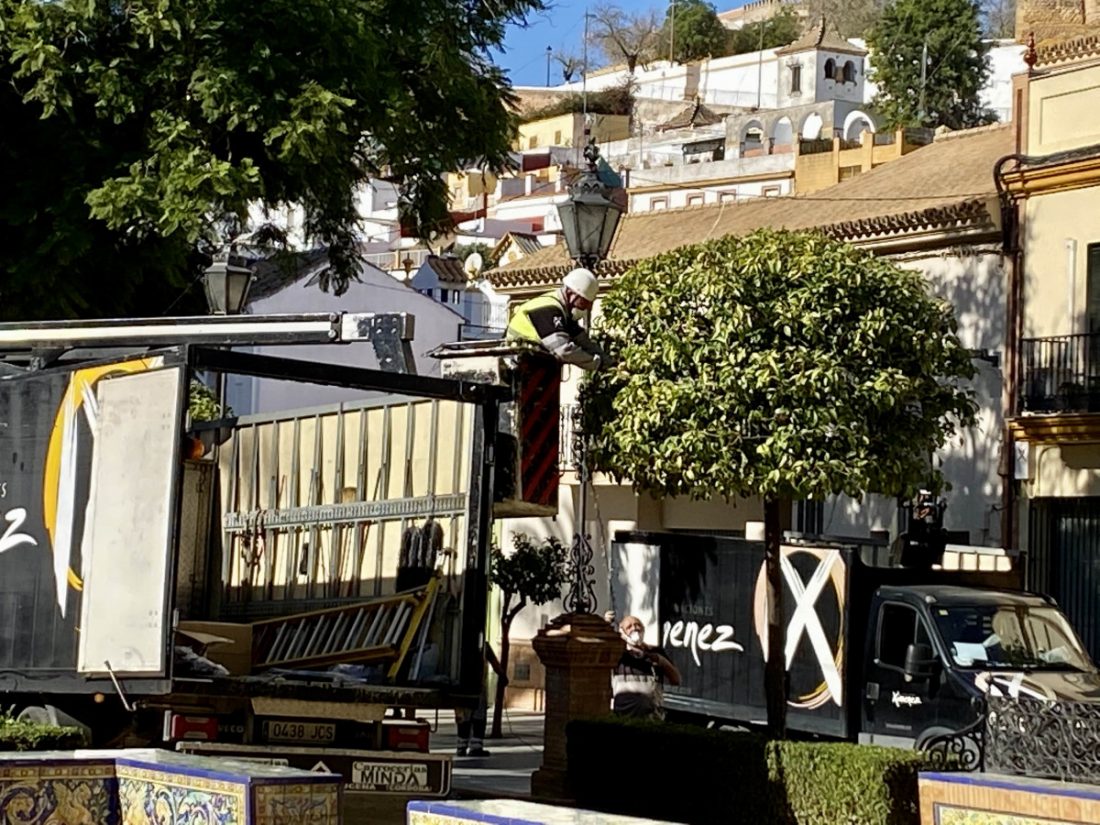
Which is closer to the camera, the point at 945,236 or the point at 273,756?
the point at 273,756

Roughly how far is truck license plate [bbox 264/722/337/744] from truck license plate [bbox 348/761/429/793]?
271 millimetres

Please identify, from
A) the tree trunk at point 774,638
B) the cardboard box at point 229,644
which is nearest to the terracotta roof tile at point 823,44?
the tree trunk at point 774,638

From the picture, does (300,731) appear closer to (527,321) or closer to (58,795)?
(527,321)

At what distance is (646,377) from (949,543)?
28.4 ft

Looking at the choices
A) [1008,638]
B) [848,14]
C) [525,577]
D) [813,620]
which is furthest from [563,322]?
[848,14]

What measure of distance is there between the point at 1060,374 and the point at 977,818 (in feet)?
53.6

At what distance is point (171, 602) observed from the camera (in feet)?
34.9

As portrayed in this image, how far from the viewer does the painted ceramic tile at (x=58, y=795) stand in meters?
8.73

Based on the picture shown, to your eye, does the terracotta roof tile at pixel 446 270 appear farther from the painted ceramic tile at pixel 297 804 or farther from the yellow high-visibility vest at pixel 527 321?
the painted ceramic tile at pixel 297 804

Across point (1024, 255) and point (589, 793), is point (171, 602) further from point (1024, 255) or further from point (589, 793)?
point (1024, 255)

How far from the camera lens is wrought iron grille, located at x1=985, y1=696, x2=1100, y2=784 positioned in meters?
8.81

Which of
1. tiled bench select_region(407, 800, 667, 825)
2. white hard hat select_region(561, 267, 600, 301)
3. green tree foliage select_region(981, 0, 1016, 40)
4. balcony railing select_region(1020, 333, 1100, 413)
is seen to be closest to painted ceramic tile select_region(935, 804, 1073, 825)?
tiled bench select_region(407, 800, 667, 825)

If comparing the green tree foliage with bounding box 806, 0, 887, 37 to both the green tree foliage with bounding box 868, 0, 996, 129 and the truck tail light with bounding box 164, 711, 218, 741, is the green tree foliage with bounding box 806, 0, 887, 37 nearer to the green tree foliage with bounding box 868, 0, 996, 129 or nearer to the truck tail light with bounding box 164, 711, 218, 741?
the green tree foliage with bounding box 868, 0, 996, 129

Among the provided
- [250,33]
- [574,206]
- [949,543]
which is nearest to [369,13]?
[250,33]
